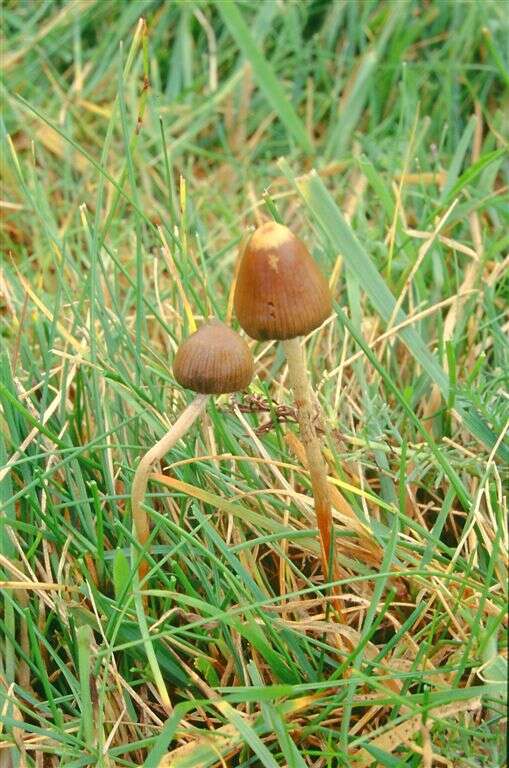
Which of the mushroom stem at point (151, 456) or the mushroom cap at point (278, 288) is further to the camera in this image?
the mushroom stem at point (151, 456)

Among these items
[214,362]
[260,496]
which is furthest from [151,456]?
[260,496]

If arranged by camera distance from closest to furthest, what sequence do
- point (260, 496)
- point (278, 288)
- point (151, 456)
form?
point (278, 288), point (151, 456), point (260, 496)

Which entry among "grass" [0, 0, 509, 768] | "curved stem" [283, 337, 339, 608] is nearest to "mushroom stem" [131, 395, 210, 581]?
"grass" [0, 0, 509, 768]

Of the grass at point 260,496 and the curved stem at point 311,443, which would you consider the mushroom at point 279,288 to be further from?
the grass at point 260,496

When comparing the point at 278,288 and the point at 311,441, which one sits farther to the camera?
the point at 311,441

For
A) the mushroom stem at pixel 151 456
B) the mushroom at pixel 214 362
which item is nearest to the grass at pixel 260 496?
the mushroom stem at pixel 151 456

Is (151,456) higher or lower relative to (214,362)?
lower

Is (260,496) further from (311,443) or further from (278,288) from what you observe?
(278,288)

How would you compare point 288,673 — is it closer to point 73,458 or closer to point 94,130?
point 73,458
